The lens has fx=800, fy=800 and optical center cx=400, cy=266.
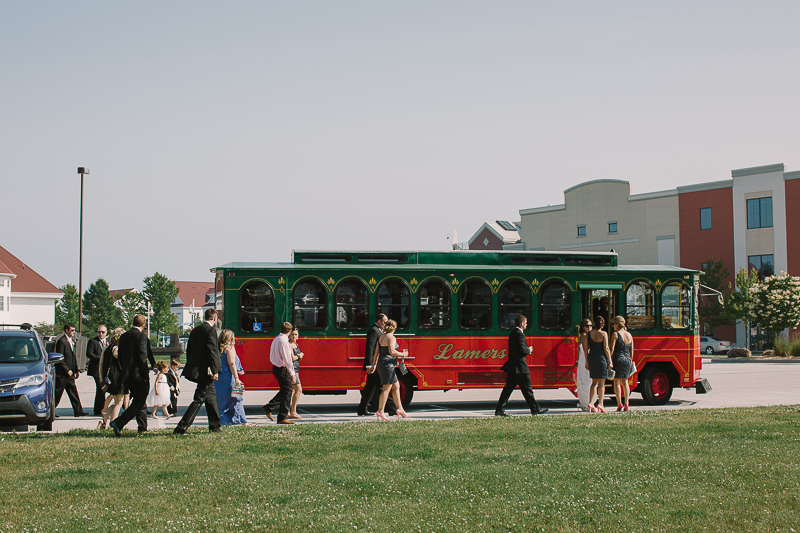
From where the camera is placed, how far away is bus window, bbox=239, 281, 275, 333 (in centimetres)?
1569

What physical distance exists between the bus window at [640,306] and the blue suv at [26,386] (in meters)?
11.2

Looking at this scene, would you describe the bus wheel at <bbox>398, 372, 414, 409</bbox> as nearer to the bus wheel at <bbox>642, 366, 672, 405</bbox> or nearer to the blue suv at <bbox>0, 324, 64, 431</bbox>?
the bus wheel at <bbox>642, 366, 672, 405</bbox>

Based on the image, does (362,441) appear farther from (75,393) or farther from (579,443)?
(75,393)

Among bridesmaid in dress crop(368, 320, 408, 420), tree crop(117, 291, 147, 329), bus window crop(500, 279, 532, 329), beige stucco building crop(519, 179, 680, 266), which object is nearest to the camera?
bridesmaid in dress crop(368, 320, 408, 420)

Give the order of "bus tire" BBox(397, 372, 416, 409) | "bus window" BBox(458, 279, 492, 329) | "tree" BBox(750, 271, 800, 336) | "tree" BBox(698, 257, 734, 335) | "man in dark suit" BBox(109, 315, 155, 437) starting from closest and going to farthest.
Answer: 1. "man in dark suit" BBox(109, 315, 155, 437)
2. "bus tire" BBox(397, 372, 416, 409)
3. "bus window" BBox(458, 279, 492, 329)
4. "tree" BBox(750, 271, 800, 336)
5. "tree" BBox(698, 257, 734, 335)

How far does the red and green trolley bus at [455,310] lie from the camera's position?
51.8 feet

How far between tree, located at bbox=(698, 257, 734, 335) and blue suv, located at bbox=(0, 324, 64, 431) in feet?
167

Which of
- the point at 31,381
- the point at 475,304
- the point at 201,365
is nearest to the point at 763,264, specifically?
the point at 475,304

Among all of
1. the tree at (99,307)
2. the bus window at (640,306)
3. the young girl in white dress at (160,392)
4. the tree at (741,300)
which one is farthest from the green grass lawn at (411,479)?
the tree at (99,307)

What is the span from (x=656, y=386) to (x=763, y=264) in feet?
154

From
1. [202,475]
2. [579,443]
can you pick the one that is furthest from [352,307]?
[202,475]

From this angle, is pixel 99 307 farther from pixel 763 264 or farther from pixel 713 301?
pixel 763 264

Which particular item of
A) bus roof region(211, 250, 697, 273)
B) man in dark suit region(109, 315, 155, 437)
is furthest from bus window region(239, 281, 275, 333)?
man in dark suit region(109, 315, 155, 437)

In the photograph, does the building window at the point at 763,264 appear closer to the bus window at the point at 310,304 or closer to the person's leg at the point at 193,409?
the bus window at the point at 310,304
